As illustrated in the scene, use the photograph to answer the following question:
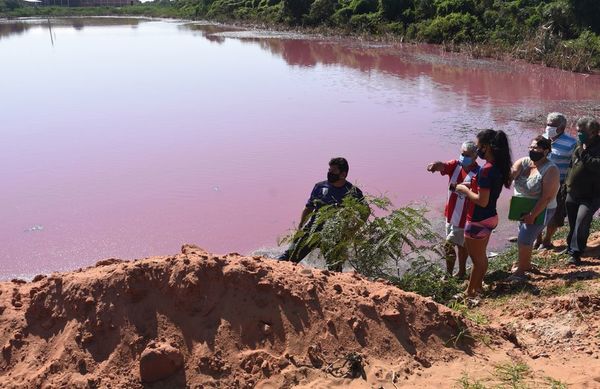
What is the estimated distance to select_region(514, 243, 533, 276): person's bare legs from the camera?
5156mm

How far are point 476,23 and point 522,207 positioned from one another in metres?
28.3

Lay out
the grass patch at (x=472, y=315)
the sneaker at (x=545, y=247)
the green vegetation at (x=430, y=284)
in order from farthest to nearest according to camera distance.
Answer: the sneaker at (x=545, y=247)
the green vegetation at (x=430, y=284)
the grass patch at (x=472, y=315)

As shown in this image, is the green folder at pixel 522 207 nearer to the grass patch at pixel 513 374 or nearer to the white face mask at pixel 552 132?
the white face mask at pixel 552 132

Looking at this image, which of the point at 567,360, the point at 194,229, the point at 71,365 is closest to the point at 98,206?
the point at 194,229

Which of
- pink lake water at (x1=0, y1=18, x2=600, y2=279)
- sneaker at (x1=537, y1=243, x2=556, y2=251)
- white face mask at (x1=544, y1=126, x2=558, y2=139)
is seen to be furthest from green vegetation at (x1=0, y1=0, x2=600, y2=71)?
white face mask at (x1=544, y1=126, x2=558, y2=139)

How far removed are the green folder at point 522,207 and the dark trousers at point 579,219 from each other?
→ 60 cm

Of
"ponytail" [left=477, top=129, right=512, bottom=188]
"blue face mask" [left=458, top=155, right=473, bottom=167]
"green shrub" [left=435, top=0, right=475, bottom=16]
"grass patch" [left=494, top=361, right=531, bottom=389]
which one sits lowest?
"grass patch" [left=494, top=361, right=531, bottom=389]

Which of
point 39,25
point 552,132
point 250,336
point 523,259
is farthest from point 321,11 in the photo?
point 250,336

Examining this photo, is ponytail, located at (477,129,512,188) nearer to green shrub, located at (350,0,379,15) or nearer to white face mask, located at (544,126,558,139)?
white face mask, located at (544,126,558,139)

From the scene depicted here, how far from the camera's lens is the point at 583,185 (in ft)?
17.6

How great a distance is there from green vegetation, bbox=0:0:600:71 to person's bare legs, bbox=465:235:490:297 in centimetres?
1911

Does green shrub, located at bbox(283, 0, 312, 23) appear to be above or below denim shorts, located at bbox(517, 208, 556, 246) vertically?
above

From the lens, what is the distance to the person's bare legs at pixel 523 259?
516cm

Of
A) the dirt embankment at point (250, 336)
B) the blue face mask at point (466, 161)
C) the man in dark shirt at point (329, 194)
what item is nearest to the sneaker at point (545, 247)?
the blue face mask at point (466, 161)
